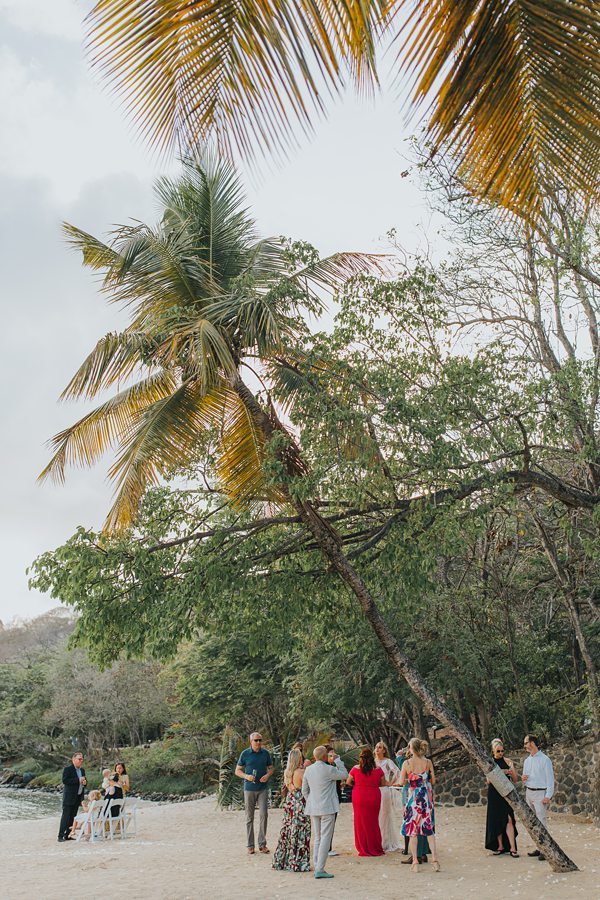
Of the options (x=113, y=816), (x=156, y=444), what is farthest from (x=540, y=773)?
(x=113, y=816)

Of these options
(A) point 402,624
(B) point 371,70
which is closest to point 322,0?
(B) point 371,70

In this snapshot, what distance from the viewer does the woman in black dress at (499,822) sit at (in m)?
10.3

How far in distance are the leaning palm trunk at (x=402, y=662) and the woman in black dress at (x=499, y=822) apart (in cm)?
82

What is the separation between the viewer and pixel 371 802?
10.5 meters

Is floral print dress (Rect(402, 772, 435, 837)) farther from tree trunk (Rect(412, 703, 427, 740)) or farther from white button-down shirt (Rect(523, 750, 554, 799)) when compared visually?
tree trunk (Rect(412, 703, 427, 740))

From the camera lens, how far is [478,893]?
8203 mm

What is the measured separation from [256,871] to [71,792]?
15.4ft

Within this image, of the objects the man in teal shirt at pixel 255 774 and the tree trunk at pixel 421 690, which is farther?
the man in teal shirt at pixel 255 774

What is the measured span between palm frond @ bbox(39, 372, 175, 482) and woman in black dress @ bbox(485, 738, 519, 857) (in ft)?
23.7

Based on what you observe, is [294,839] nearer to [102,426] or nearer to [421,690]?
[421,690]

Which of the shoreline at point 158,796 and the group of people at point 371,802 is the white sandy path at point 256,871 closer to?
the group of people at point 371,802

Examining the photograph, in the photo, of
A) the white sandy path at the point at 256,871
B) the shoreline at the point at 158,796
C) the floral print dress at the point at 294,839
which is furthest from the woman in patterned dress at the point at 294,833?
the shoreline at the point at 158,796

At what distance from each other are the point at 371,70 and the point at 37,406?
56.5 ft

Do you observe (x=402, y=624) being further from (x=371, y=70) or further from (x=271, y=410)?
(x=371, y=70)
